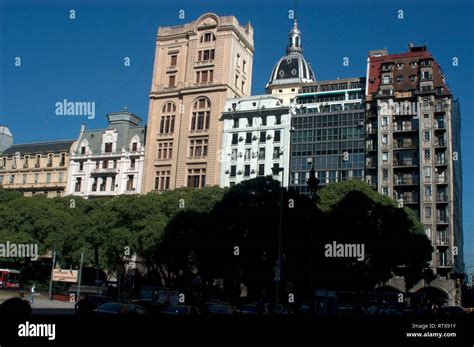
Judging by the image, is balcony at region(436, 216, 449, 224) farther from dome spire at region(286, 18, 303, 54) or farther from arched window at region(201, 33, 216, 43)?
dome spire at region(286, 18, 303, 54)

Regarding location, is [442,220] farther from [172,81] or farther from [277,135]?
[172,81]

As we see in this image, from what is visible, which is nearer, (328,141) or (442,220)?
(442,220)

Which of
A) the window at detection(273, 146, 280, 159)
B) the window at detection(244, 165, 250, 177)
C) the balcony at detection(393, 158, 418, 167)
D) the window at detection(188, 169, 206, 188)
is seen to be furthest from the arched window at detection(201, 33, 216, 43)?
the balcony at detection(393, 158, 418, 167)

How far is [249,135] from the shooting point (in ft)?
272

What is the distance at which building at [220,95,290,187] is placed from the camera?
80.3m

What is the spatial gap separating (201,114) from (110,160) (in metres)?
16.3

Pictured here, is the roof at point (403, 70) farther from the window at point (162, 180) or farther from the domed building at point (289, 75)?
the window at point (162, 180)

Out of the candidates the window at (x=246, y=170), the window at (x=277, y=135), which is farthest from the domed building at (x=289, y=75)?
the window at (x=246, y=170)

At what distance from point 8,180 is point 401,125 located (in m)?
64.8

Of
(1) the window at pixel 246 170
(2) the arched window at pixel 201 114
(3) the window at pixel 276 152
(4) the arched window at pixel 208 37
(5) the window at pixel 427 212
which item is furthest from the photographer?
(4) the arched window at pixel 208 37

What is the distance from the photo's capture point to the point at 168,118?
287 feet

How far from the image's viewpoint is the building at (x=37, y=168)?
90.2m

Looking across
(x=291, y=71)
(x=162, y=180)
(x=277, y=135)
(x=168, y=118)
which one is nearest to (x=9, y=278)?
(x=162, y=180)

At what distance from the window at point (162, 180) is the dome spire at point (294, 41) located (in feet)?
164
